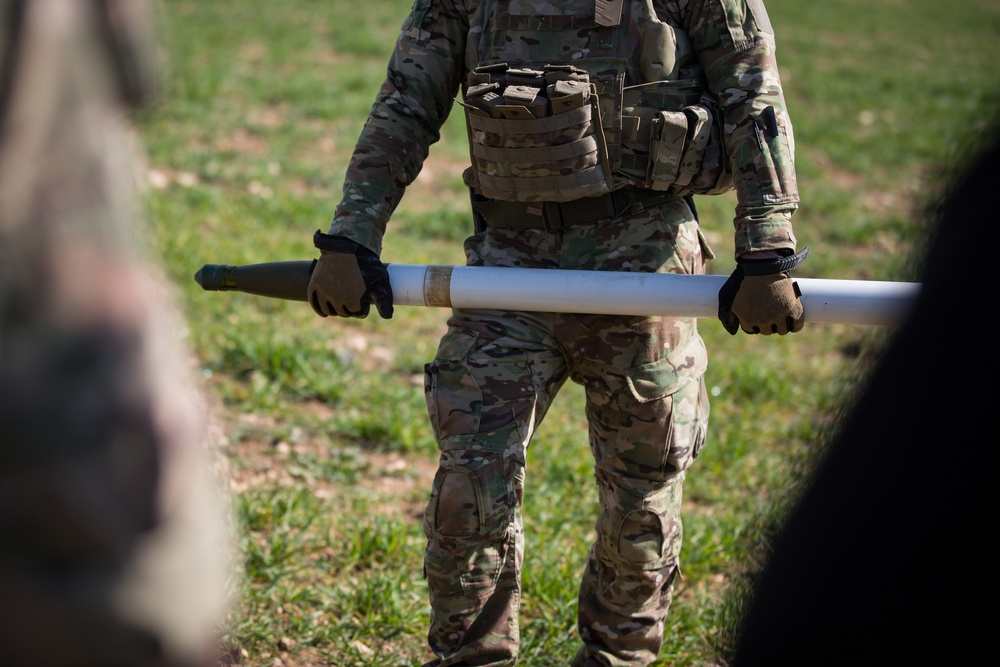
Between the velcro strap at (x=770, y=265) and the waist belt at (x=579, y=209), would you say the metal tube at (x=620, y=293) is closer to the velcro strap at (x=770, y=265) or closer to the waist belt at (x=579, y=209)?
the velcro strap at (x=770, y=265)

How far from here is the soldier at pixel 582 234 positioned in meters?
2.62

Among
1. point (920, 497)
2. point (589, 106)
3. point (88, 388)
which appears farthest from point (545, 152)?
point (88, 388)

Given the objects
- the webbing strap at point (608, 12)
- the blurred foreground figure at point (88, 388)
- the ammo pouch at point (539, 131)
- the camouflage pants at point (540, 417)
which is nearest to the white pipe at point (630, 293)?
the camouflage pants at point (540, 417)

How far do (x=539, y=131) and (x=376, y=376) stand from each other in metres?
2.54

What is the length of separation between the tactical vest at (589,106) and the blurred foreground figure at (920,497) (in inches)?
56.7

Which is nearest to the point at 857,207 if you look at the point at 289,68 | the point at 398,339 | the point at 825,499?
the point at 398,339

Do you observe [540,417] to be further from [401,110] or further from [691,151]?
[401,110]

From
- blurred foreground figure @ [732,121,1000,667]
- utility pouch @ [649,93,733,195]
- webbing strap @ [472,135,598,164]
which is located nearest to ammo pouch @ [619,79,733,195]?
utility pouch @ [649,93,733,195]

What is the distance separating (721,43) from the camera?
8.65 ft

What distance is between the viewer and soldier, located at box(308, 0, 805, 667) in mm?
2619

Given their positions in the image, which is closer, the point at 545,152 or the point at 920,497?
the point at 920,497

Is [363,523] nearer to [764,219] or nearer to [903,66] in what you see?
[764,219]

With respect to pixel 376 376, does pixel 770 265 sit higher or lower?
higher

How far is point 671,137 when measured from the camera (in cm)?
262
